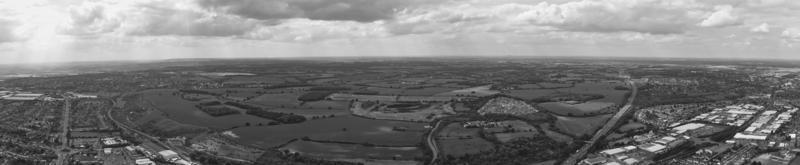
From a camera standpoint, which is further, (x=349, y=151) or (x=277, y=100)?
(x=277, y=100)

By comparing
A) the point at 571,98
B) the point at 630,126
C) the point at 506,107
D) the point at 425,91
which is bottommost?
the point at 630,126

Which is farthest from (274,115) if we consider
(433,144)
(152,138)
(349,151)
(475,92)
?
(475,92)

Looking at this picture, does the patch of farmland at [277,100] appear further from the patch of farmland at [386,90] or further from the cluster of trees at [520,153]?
the cluster of trees at [520,153]

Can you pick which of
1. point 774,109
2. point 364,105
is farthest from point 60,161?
point 774,109

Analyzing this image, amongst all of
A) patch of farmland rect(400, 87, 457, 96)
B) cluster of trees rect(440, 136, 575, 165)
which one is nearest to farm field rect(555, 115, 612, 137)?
cluster of trees rect(440, 136, 575, 165)

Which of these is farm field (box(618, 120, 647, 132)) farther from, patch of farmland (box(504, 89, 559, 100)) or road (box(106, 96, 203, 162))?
road (box(106, 96, 203, 162))

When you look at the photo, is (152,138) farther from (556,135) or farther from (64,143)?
(556,135)

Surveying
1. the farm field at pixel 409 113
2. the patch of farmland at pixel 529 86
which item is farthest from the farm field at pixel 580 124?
the patch of farmland at pixel 529 86

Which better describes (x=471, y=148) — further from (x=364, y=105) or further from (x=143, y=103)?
(x=143, y=103)
